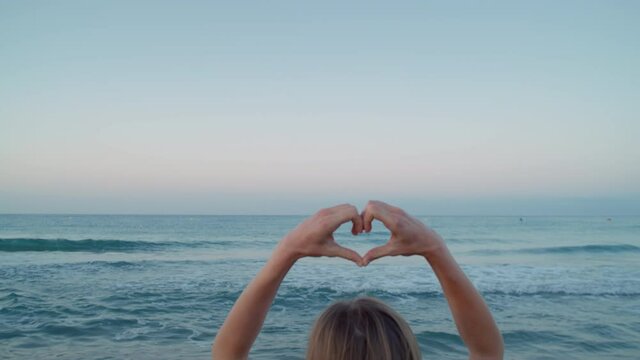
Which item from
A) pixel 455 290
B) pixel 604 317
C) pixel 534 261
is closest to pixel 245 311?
pixel 455 290

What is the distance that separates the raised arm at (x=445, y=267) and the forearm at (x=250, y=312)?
337mm

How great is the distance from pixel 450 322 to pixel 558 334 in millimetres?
1981

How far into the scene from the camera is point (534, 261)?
2455 centimetres

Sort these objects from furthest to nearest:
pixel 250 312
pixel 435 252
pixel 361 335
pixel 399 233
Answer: pixel 250 312
pixel 435 252
pixel 399 233
pixel 361 335

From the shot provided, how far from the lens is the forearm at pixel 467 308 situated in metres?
1.74

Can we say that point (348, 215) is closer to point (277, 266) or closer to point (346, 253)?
point (346, 253)

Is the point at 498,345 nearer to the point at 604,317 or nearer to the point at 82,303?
the point at 604,317

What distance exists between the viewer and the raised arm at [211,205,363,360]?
5.13 ft

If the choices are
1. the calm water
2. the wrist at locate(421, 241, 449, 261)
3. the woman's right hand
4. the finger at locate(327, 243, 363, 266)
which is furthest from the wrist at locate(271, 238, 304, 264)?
the calm water

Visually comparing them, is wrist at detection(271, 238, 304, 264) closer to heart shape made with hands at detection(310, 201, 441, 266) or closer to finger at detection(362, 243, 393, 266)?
heart shape made with hands at detection(310, 201, 441, 266)

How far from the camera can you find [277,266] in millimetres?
1703

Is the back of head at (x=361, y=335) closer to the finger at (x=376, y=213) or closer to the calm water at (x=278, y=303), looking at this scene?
the finger at (x=376, y=213)

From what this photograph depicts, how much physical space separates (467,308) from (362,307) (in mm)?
515

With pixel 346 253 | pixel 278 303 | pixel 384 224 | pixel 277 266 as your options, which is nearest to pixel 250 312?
pixel 277 266
